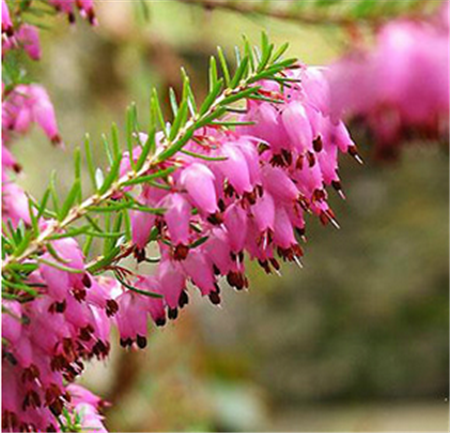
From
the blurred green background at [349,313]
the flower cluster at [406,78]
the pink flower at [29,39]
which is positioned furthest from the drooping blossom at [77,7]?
the blurred green background at [349,313]

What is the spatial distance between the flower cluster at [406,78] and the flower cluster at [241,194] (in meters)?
0.16

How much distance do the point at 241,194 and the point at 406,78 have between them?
39cm

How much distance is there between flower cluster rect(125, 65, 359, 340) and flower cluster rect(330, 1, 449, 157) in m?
0.16

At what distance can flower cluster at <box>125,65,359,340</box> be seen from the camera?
1.55 feet

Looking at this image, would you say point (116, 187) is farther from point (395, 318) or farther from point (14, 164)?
point (395, 318)

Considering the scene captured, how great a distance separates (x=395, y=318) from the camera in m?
4.67

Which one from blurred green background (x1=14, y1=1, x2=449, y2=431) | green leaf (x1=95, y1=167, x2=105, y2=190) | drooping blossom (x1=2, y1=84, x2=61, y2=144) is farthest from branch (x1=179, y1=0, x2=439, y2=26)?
blurred green background (x1=14, y1=1, x2=449, y2=431)

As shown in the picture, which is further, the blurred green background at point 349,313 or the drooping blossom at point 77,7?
the blurred green background at point 349,313

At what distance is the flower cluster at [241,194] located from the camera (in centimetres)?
47

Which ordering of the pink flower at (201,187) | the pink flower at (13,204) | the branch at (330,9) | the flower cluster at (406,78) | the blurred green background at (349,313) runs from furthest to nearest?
→ the blurred green background at (349,313) → the branch at (330,9) → the flower cluster at (406,78) → the pink flower at (13,204) → the pink flower at (201,187)

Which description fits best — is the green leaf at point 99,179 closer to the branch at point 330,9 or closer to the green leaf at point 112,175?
the green leaf at point 112,175

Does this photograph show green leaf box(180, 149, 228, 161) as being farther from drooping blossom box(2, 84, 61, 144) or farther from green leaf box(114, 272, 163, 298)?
drooping blossom box(2, 84, 61, 144)

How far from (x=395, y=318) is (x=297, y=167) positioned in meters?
4.26

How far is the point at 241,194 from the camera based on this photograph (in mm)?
481
